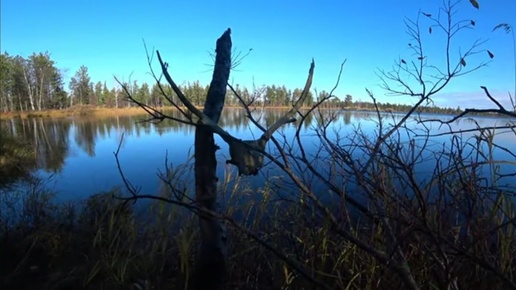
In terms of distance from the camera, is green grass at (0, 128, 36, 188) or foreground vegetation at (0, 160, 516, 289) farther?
green grass at (0, 128, 36, 188)

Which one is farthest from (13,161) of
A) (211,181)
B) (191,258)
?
(211,181)

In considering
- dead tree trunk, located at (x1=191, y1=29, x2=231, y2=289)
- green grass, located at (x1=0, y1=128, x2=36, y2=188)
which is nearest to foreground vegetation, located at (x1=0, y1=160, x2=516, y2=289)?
dead tree trunk, located at (x1=191, y1=29, x2=231, y2=289)

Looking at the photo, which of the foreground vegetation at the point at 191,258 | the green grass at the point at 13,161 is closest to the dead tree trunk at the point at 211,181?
the foreground vegetation at the point at 191,258

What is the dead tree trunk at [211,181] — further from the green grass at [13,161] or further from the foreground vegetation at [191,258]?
the green grass at [13,161]

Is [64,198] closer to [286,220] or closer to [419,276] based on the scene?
[286,220]

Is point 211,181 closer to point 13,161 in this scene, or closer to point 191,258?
point 191,258

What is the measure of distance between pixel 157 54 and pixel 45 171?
12.6m

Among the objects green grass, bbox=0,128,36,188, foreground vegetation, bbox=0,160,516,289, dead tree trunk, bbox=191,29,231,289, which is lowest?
green grass, bbox=0,128,36,188

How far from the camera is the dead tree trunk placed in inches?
97.2

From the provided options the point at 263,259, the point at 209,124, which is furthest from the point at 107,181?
the point at 209,124

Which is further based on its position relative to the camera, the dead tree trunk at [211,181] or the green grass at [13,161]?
the green grass at [13,161]

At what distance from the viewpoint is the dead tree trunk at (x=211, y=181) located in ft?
8.10

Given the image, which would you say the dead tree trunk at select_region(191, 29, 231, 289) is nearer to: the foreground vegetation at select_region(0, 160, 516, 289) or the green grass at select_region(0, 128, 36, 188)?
the foreground vegetation at select_region(0, 160, 516, 289)

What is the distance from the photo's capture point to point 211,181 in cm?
249
